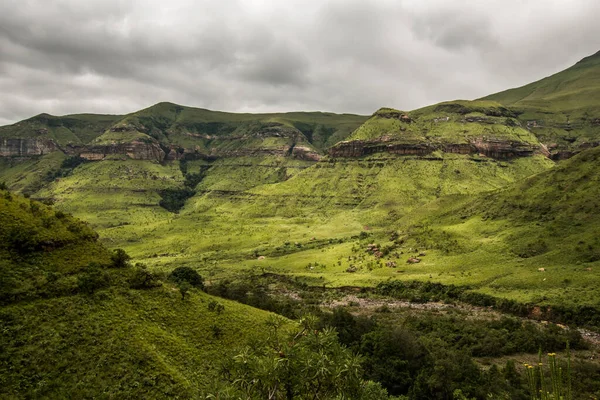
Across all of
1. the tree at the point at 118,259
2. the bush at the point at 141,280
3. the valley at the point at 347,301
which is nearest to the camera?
the valley at the point at 347,301

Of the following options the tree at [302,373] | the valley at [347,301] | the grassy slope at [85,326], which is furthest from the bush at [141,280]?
the tree at [302,373]

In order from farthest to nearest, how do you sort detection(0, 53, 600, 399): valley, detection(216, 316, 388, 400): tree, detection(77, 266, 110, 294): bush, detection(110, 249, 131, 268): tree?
detection(110, 249, 131, 268): tree
detection(77, 266, 110, 294): bush
detection(0, 53, 600, 399): valley
detection(216, 316, 388, 400): tree

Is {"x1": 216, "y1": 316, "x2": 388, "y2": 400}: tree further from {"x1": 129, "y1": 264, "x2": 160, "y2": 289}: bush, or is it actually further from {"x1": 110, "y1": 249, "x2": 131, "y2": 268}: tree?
{"x1": 110, "y1": 249, "x2": 131, "y2": 268}: tree

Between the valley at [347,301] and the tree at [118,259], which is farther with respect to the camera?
the tree at [118,259]

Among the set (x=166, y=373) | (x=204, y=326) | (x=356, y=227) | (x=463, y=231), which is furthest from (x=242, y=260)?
(x=166, y=373)

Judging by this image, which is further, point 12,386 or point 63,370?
point 63,370

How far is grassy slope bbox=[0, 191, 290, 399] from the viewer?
35.2m

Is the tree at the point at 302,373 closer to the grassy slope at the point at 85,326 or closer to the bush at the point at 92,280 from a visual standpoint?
the grassy slope at the point at 85,326

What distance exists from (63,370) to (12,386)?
404cm

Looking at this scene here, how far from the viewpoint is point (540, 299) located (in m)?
80.2

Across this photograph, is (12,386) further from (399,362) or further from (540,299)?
(540,299)

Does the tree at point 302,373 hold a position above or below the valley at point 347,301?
above

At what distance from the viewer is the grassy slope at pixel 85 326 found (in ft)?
116

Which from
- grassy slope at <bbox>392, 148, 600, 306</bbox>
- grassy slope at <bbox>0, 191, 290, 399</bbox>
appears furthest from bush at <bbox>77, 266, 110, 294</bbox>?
grassy slope at <bbox>392, 148, 600, 306</bbox>
